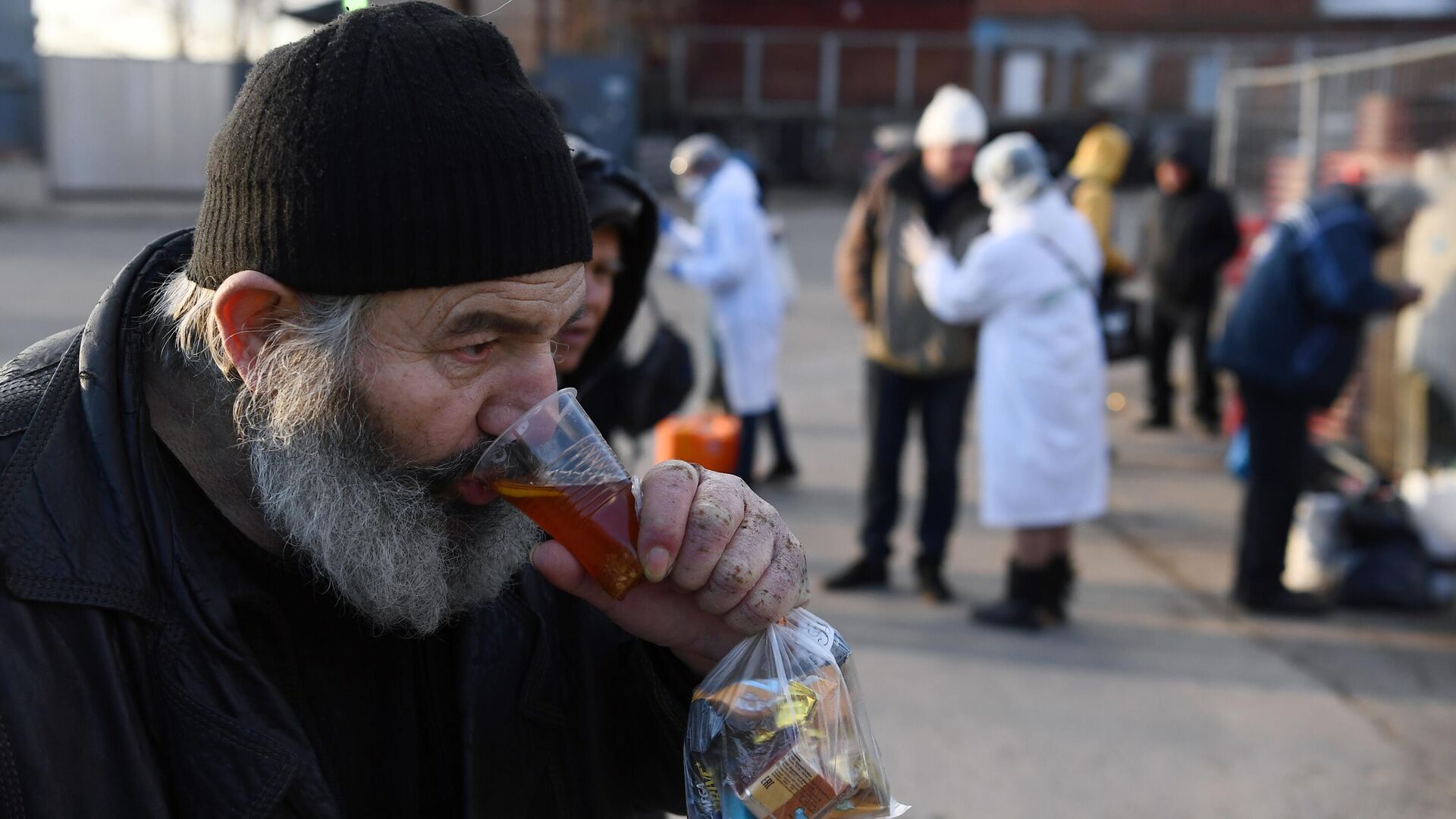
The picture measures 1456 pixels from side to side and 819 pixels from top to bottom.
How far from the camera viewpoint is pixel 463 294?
4.51ft

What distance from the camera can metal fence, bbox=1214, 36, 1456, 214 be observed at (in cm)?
802

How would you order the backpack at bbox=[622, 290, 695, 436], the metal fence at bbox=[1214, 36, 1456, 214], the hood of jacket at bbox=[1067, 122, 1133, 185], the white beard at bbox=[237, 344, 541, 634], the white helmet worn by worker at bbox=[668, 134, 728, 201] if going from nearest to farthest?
the white beard at bbox=[237, 344, 541, 634] → the backpack at bbox=[622, 290, 695, 436] → the white helmet worn by worker at bbox=[668, 134, 728, 201] → the metal fence at bbox=[1214, 36, 1456, 214] → the hood of jacket at bbox=[1067, 122, 1133, 185]

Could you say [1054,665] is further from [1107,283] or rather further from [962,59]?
[962,59]

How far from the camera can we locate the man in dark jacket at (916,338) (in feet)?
17.6

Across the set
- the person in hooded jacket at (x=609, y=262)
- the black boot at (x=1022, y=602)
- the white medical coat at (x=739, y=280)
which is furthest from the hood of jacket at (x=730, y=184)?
the person in hooded jacket at (x=609, y=262)

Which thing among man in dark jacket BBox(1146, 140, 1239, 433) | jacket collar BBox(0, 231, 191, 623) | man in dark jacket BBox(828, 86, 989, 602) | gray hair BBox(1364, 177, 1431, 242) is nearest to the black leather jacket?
jacket collar BBox(0, 231, 191, 623)

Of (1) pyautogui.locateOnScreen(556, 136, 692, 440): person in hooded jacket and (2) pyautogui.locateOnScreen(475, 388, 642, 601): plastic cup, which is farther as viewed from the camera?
(1) pyautogui.locateOnScreen(556, 136, 692, 440): person in hooded jacket

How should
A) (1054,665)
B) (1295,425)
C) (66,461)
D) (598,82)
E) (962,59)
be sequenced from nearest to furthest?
(66,461) → (1054,665) → (1295,425) → (598,82) → (962,59)

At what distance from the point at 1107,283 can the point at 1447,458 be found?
220 cm

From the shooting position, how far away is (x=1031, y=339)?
5000mm

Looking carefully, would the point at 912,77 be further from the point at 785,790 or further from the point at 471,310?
the point at 785,790

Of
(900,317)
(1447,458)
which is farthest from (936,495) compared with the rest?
(1447,458)

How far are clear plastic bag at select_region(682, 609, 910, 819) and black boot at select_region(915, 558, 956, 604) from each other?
4290 millimetres

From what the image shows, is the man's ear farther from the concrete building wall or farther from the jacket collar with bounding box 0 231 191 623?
the concrete building wall
